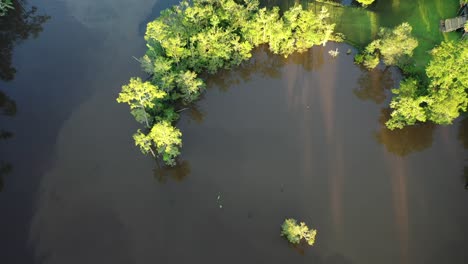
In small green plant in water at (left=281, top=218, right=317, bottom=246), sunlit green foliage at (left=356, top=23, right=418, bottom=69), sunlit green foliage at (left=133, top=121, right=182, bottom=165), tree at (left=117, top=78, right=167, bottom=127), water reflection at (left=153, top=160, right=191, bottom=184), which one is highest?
sunlit green foliage at (left=356, top=23, right=418, bottom=69)

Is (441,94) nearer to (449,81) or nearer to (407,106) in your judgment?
(449,81)

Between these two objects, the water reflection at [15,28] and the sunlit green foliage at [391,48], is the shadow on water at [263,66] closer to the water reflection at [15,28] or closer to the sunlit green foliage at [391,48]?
the sunlit green foliage at [391,48]

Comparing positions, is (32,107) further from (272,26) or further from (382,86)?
(382,86)

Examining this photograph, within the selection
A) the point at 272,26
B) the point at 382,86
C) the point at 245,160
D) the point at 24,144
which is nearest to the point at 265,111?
the point at 245,160

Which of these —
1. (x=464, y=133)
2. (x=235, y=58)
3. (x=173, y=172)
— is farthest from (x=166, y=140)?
(x=464, y=133)

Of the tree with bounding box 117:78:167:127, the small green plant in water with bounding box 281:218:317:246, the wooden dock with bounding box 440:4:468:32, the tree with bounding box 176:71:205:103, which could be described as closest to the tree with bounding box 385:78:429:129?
the wooden dock with bounding box 440:4:468:32

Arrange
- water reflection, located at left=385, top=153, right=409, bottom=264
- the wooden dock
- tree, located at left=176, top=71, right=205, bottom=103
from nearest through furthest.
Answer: water reflection, located at left=385, top=153, right=409, bottom=264
tree, located at left=176, top=71, right=205, bottom=103
the wooden dock

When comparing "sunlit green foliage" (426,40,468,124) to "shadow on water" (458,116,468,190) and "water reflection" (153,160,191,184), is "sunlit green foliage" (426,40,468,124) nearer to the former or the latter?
"shadow on water" (458,116,468,190)
